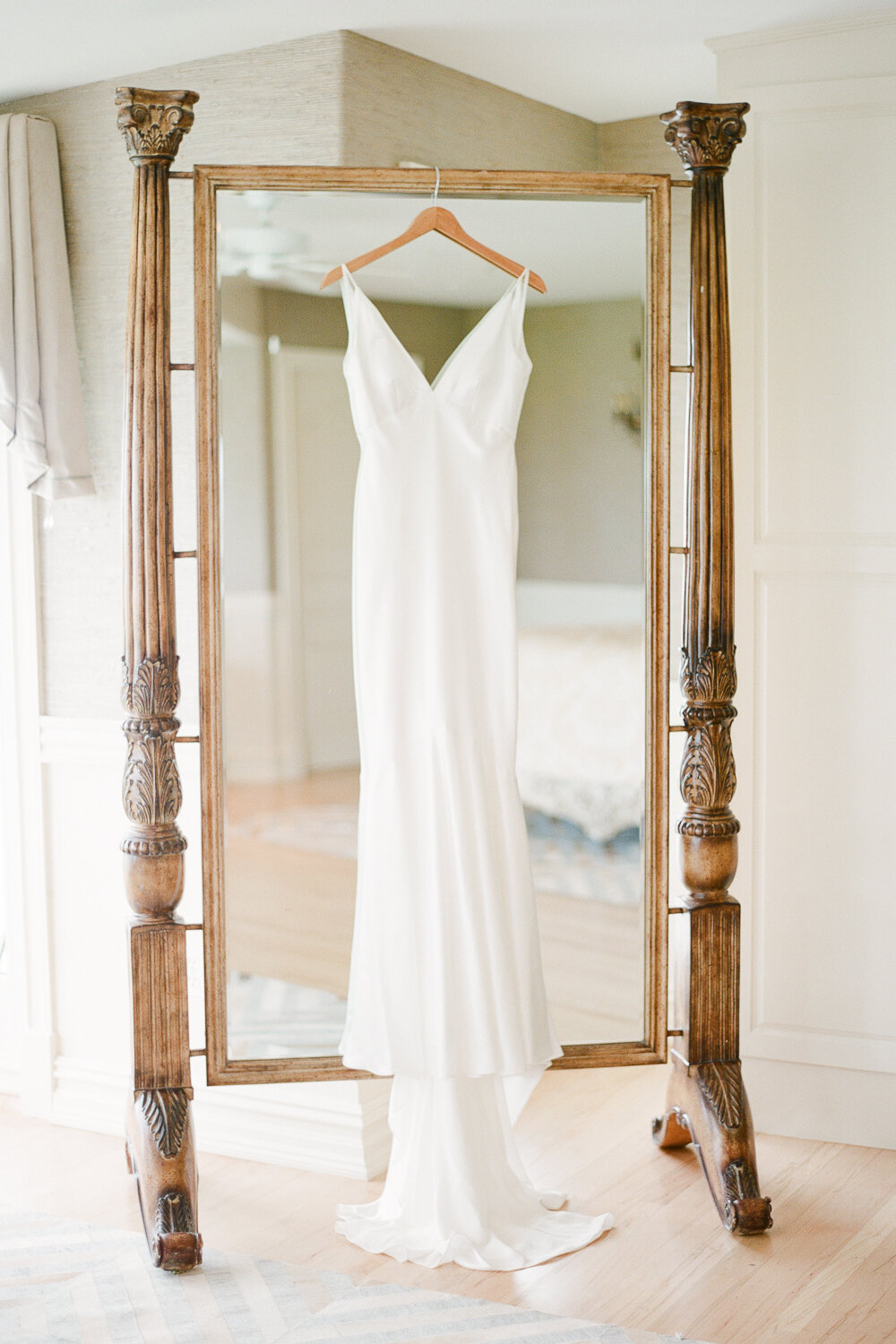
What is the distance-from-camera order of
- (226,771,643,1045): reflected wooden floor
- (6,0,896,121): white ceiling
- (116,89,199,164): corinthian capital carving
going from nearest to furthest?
(116,89,199,164): corinthian capital carving, (226,771,643,1045): reflected wooden floor, (6,0,896,121): white ceiling

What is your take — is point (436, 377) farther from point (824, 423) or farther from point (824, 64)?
point (824, 64)

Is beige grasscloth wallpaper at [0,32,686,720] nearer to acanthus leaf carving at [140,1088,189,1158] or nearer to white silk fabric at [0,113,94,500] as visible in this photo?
white silk fabric at [0,113,94,500]

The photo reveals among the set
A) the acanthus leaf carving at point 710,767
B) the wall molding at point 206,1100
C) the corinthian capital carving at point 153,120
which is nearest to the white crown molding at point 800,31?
the corinthian capital carving at point 153,120

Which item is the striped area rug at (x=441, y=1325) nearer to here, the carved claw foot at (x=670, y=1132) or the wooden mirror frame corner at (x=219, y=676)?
the wooden mirror frame corner at (x=219, y=676)

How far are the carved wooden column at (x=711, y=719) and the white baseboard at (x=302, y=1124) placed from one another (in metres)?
0.71

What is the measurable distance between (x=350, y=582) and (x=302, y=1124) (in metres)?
1.27

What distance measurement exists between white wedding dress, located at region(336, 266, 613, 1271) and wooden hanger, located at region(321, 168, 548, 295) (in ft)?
0.13

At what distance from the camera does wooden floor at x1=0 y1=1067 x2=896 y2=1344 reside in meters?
2.32

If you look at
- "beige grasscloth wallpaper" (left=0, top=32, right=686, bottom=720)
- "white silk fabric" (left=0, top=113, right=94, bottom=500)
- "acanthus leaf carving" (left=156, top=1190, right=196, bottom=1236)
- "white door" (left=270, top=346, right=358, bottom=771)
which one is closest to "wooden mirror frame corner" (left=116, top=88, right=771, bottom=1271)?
"acanthus leaf carving" (left=156, top=1190, right=196, bottom=1236)

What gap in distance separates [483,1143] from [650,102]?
2.51 metres

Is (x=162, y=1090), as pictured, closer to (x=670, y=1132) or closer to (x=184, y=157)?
(x=670, y=1132)

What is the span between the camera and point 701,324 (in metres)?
2.54

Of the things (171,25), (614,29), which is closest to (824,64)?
(614,29)

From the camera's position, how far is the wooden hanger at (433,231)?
2.44m
